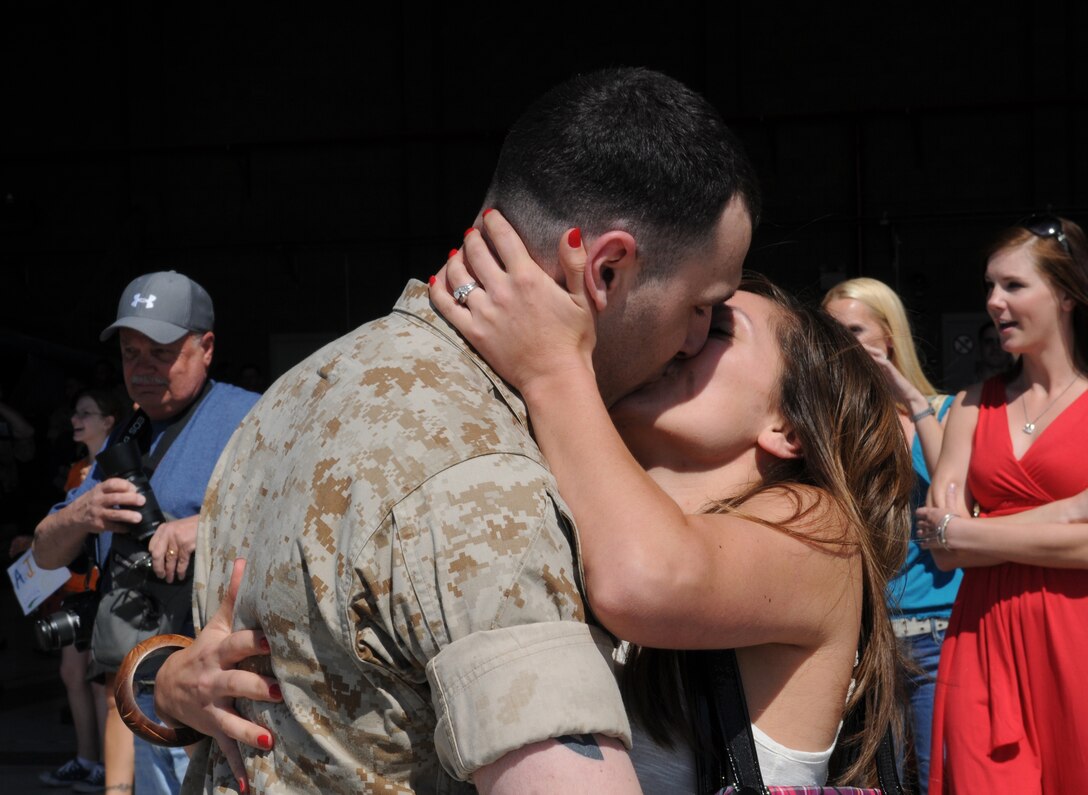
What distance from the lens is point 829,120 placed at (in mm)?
13430

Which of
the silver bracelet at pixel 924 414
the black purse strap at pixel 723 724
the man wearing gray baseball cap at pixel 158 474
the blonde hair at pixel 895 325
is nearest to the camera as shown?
the black purse strap at pixel 723 724

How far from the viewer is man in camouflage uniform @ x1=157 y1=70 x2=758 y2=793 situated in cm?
108

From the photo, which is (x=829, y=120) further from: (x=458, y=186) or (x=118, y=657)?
(x=118, y=657)

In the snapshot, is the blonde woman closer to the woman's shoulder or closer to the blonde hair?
the blonde hair

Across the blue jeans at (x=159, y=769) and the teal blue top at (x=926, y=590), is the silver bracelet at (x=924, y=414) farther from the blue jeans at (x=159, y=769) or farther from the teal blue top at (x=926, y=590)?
the blue jeans at (x=159, y=769)

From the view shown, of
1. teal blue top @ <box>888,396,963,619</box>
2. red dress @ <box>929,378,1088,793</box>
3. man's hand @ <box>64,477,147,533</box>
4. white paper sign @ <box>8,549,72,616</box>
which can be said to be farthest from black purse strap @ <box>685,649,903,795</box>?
white paper sign @ <box>8,549,72,616</box>

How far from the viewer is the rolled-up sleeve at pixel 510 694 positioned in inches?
41.5

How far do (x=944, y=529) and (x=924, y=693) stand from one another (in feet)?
1.93

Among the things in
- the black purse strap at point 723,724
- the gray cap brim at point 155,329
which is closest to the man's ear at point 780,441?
the black purse strap at point 723,724

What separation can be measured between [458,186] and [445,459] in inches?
534

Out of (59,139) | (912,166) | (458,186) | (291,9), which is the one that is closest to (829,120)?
(912,166)

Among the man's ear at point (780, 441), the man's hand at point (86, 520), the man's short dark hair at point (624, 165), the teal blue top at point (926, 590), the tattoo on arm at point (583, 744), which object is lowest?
the teal blue top at point (926, 590)

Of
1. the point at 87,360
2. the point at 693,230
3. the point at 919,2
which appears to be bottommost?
the point at 87,360

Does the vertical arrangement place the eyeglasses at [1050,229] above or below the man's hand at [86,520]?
above
